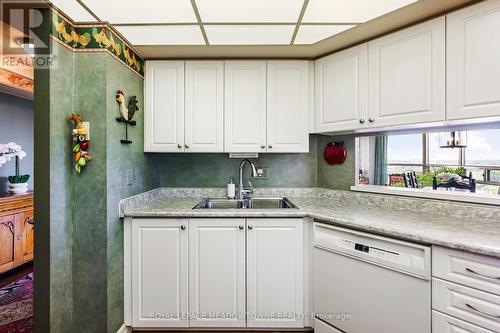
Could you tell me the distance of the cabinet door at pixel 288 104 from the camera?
7.13 ft

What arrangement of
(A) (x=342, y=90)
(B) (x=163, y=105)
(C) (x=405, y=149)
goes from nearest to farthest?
1. (A) (x=342, y=90)
2. (B) (x=163, y=105)
3. (C) (x=405, y=149)

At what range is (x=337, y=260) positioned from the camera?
1614 mm

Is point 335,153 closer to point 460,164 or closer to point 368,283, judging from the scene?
point 368,283

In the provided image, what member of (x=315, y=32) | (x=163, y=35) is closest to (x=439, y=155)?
(x=315, y=32)

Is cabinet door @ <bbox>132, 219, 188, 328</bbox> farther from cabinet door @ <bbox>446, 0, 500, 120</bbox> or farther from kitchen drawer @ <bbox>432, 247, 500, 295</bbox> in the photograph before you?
cabinet door @ <bbox>446, 0, 500, 120</bbox>

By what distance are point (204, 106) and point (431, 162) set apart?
4526 millimetres

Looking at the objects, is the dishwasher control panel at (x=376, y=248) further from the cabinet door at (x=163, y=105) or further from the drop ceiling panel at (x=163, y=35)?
the drop ceiling panel at (x=163, y=35)

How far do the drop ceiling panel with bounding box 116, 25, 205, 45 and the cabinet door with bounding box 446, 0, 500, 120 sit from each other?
163 cm

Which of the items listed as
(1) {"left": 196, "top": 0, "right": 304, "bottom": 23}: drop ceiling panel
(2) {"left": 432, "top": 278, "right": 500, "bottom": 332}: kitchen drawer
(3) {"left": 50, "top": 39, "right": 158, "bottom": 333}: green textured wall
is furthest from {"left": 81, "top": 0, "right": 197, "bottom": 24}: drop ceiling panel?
(2) {"left": 432, "top": 278, "right": 500, "bottom": 332}: kitchen drawer

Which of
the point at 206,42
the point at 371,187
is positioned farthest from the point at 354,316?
the point at 206,42

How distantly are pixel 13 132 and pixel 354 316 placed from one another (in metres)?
4.24

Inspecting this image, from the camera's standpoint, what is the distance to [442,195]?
172 centimetres

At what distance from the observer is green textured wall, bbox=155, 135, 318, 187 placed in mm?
2512

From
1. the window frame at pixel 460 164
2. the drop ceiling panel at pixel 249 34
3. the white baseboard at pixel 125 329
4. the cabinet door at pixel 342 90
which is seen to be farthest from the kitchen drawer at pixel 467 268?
the window frame at pixel 460 164
